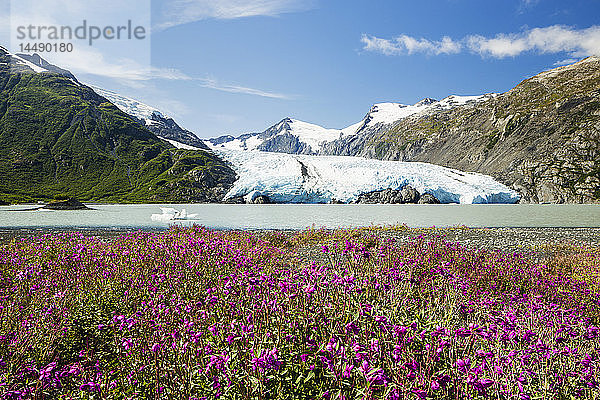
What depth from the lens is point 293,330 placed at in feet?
13.4

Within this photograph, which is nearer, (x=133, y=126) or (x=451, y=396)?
(x=451, y=396)

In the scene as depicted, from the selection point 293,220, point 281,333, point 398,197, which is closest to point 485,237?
point 293,220

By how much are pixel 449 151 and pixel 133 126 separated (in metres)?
123

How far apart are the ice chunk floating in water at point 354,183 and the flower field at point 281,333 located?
64580 mm

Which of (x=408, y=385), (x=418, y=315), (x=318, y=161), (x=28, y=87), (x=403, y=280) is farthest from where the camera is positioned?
(x=28, y=87)

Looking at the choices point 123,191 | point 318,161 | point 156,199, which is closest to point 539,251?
point 318,161

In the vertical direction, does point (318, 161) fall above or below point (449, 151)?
below

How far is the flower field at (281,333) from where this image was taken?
3.17 m

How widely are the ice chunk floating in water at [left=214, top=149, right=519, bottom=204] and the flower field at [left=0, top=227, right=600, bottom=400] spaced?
6458 cm

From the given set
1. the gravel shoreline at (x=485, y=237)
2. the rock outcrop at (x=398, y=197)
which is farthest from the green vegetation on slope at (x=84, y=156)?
the gravel shoreline at (x=485, y=237)

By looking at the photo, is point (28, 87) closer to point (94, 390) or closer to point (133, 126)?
point (133, 126)

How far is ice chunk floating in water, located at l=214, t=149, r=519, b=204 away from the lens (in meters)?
71.6

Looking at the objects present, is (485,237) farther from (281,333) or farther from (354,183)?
(354,183)

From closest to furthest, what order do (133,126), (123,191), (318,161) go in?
(318,161) < (123,191) < (133,126)
